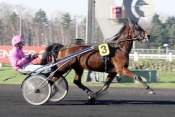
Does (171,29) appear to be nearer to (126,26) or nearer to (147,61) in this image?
(147,61)

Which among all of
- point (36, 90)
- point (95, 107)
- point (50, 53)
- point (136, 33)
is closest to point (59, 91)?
point (36, 90)

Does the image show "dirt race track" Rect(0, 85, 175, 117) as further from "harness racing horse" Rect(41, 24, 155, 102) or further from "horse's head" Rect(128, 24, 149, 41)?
"horse's head" Rect(128, 24, 149, 41)

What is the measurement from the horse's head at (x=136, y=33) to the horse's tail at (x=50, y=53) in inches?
73.0

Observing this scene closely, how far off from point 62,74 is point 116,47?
5.17ft

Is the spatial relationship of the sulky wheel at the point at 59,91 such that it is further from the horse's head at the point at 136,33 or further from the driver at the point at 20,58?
the horse's head at the point at 136,33

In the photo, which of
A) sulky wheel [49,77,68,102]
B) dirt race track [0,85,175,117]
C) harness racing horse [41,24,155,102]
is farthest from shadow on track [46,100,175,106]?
harness racing horse [41,24,155,102]

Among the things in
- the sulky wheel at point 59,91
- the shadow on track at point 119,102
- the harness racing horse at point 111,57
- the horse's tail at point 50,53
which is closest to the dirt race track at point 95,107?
the shadow on track at point 119,102

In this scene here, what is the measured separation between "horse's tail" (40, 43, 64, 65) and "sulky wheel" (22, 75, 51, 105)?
0.91 meters

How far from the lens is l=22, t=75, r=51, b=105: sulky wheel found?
14797 millimetres

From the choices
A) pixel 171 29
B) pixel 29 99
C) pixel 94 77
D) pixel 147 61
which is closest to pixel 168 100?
pixel 29 99

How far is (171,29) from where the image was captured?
320 ft

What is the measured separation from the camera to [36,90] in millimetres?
14836

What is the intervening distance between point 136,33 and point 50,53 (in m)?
2.32

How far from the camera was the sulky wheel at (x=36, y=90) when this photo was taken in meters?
14.8
